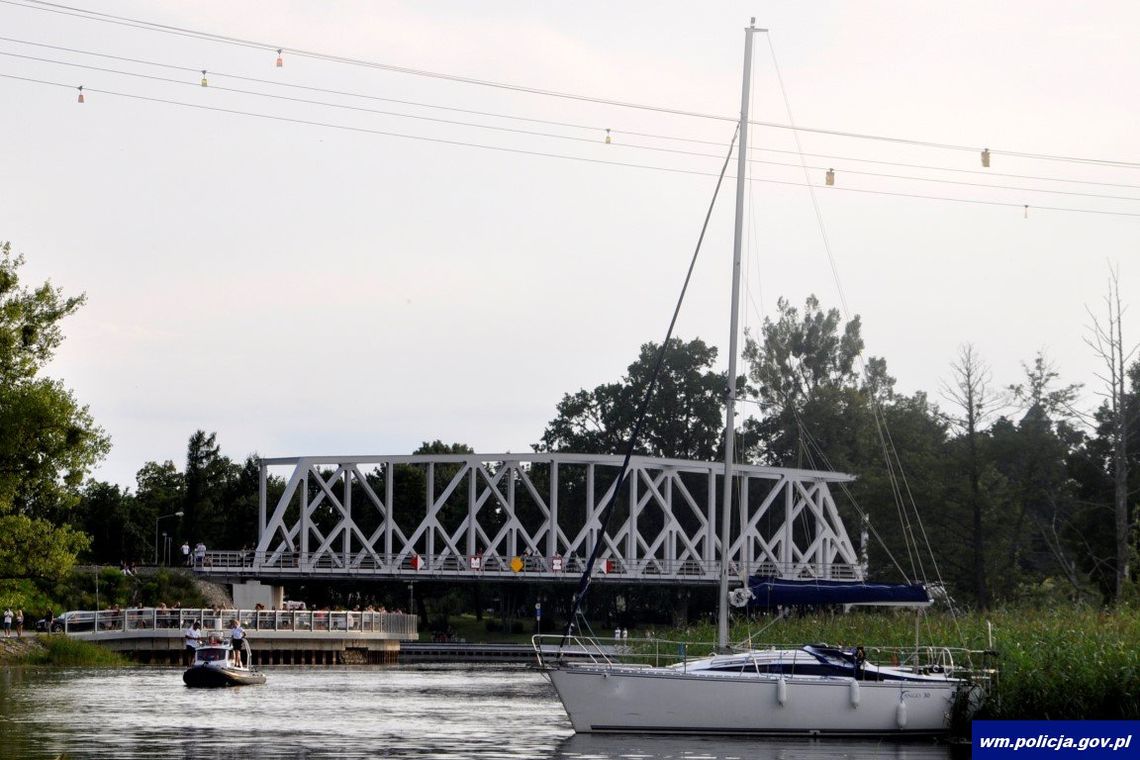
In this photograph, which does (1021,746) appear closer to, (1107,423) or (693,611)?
(1107,423)

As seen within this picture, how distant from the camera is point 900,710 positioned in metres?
33.1

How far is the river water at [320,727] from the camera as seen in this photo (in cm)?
2938

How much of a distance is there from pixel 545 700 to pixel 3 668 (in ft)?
68.4

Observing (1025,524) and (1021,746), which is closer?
(1021,746)

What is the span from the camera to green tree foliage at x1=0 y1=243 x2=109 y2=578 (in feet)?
170

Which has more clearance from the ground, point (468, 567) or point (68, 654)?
point (468, 567)

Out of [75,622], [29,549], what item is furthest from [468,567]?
[29,549]

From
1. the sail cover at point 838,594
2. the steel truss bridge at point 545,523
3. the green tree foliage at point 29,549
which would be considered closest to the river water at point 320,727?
the green tree foliage at point 29,549

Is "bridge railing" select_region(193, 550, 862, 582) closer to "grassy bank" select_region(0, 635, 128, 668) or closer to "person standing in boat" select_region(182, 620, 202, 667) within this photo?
"person standing in boat" select_region(182, 620, 202, 667)

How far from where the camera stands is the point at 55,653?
6178 cm

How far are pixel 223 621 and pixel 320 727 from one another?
1448 inches

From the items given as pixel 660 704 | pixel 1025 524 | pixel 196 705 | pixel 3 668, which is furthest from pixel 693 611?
pixel 660 704

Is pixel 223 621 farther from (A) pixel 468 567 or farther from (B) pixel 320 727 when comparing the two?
(B) pixel 320 727

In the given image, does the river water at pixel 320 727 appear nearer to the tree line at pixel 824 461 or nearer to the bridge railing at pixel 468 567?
the tree line at pixel 824 461
